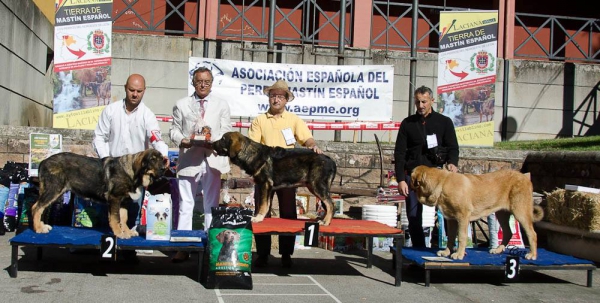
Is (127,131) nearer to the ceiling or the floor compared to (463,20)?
nearer to the floor

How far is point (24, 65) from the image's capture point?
12711 millimetres

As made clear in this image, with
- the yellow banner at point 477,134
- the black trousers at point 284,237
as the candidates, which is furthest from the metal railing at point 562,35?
the black trousers at point 284,237

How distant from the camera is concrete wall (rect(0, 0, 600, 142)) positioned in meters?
12.2

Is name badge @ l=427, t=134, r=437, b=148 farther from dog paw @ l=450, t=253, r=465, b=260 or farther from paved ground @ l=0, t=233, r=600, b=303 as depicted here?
paved ground @ l=0, t=233, r=600, b=303

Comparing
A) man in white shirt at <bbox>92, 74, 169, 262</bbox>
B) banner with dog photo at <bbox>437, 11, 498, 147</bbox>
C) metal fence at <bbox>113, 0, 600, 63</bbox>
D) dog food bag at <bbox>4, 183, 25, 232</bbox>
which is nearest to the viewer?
man in white shirt at <bbox>92, 74, 169, 262</bbox>

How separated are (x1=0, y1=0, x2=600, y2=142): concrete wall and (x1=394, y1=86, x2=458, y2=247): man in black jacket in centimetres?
494

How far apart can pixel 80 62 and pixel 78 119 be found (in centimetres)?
92

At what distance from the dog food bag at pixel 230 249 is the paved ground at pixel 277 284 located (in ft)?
0.35

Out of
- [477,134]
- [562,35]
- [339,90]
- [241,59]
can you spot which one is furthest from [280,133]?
[562,35]

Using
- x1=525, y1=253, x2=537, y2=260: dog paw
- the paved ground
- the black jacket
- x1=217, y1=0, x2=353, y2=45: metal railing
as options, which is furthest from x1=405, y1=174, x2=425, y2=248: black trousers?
x1=217, y1=0, x2=353, y2=45: metal railing

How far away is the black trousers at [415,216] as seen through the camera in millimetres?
6988

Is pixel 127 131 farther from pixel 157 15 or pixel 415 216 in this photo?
pixel 157 15

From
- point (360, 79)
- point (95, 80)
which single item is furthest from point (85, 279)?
point (360, 79)

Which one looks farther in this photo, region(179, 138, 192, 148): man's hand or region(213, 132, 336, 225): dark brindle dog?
region(179, 138, 192, 148): man's hand
